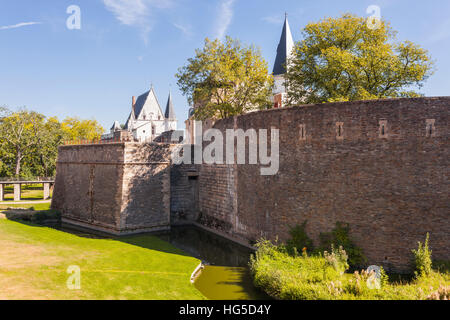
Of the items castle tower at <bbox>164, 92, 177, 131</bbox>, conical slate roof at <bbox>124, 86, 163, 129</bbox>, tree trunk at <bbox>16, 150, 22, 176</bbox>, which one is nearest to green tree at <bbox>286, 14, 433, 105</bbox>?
tree trunk at <bbox>16, 150, 22, 176</bbox>

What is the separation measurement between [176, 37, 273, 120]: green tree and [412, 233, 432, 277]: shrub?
1610cm

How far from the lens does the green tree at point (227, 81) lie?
80.1 feet

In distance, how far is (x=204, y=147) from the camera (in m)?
23.8

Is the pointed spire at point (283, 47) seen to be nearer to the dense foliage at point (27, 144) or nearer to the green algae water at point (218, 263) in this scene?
the green algae water at point (218, 263)

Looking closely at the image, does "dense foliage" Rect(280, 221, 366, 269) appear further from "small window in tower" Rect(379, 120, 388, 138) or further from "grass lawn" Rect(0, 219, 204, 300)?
"grass lawn" Rect(0, 219, 204, 300)

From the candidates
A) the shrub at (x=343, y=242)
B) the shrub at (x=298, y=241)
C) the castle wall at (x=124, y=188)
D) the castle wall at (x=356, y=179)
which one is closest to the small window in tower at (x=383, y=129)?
the castle wall at (x=356, y=179)

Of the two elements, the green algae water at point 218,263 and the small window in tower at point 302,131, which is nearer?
the green algae water at point 218,263

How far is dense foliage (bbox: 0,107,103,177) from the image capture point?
44.8 metres

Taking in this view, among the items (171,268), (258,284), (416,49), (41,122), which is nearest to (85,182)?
(171,268)

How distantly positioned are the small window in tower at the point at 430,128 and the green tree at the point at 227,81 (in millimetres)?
14042

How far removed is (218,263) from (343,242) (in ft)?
20.4
